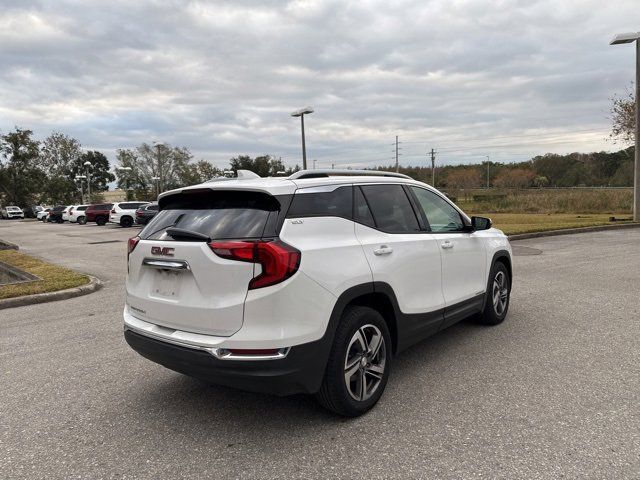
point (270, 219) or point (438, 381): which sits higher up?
point (270, 219)

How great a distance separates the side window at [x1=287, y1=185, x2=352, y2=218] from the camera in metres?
3.21

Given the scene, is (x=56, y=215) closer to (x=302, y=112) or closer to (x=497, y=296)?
(x=302, y=112)

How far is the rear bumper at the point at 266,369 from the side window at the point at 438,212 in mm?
1942

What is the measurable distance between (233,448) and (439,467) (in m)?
1.28

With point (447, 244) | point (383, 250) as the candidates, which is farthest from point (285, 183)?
point (447, 244)

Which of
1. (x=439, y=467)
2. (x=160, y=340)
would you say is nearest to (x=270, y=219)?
(x=160, y=340)

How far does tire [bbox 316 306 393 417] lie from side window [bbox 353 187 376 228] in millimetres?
672

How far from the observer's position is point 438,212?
4.73 metres

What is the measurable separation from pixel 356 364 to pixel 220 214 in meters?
1.42

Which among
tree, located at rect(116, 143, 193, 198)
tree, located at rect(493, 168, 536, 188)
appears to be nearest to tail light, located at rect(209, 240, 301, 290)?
tree, located at rect(116, 143, 193, 198)

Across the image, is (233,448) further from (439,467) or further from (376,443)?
(439,467)

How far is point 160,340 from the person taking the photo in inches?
130

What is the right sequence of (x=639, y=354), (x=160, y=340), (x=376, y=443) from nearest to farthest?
(x=376, y=443)
(x=160, y=340)
(x=639, y=354)

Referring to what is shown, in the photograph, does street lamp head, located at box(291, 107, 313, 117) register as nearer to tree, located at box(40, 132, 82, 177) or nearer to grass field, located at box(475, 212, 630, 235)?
grass field, located at box(475, 212, 630, 235)
